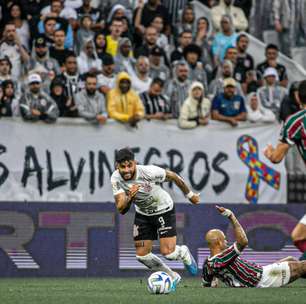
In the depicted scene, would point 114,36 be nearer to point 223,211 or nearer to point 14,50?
point 14,50

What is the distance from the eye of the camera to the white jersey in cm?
1397

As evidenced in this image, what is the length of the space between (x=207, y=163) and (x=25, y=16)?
432 cm

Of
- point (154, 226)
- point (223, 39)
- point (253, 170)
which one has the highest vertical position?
point (223, 39)

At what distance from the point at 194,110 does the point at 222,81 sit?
1.44m

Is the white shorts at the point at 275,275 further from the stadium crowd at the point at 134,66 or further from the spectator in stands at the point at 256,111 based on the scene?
the spectator in stands at the point at 256,111

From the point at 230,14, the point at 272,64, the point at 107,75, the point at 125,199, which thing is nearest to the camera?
the point at 125,199

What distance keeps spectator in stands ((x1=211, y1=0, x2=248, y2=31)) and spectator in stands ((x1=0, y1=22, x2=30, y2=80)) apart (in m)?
4.78

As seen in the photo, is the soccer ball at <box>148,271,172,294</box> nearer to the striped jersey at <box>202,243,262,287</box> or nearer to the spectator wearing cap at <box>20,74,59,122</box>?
the striped jersey at <box>202,243,262,287</box>

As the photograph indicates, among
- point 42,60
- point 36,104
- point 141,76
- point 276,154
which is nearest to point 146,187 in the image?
point 276,154

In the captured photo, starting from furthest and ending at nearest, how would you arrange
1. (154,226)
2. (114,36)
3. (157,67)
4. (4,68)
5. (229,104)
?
(114,36) → (157,67) → (229,104) → (4,68) → (154,226)

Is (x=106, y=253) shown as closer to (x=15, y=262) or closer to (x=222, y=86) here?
(x=15, y=262)

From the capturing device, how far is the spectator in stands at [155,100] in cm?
2016

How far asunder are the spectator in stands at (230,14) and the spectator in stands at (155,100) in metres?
3.40

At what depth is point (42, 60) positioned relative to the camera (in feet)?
Result: 66.3
